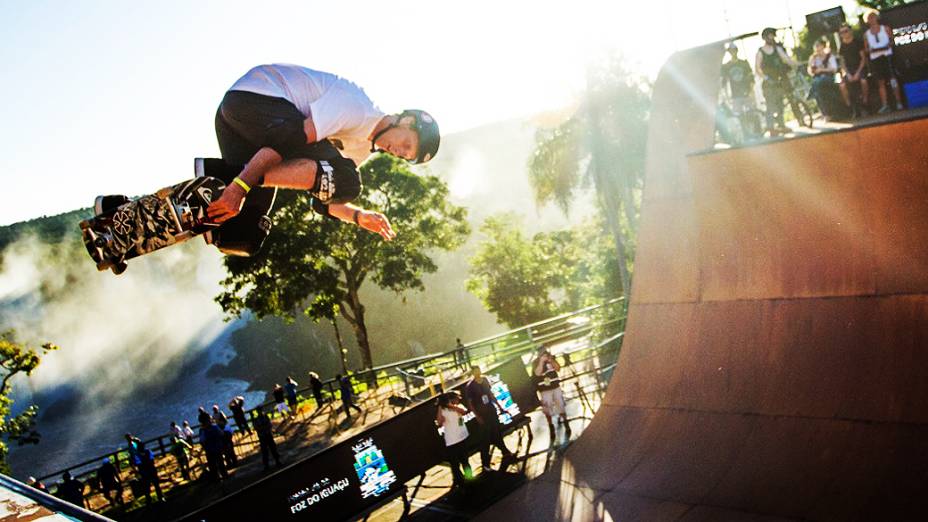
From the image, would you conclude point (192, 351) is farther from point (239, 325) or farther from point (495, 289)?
point (495, 289)

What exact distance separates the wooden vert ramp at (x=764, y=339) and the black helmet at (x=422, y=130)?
5696 mm

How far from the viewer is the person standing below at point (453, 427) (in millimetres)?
12531

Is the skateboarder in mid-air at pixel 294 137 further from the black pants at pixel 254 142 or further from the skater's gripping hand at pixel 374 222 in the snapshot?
the skater's gripping hand at pixel 374 222

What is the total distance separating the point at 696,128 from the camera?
1073 centimetres

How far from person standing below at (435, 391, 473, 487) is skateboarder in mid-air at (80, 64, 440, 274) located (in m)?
8.91

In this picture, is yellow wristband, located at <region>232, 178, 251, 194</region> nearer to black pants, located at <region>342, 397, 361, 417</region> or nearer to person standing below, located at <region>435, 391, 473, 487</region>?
person standing below, located at <region>435, 391, 473, 487</region>

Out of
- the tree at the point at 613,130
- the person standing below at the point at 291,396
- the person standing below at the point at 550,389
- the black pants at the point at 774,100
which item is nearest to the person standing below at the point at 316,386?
the person standing below at the point at 291,396


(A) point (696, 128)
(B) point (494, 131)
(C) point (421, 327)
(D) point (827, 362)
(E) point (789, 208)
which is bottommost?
(C) point (421, 327)

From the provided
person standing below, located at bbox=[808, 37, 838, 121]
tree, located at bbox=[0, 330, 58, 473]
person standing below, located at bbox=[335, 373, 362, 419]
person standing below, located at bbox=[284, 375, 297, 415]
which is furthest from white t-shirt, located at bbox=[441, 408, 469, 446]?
tree, located at bbox=[0, 330, 58, 473]

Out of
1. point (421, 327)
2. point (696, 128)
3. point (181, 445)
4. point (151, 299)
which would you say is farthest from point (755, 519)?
point (151, 299)

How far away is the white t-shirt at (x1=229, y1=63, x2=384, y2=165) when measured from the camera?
362 cm

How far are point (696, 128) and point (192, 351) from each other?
9362 cm

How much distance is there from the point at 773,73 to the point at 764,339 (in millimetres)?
5288

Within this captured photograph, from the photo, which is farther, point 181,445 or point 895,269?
point 181,445
